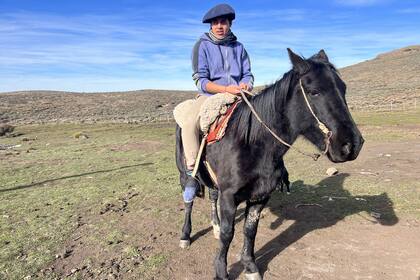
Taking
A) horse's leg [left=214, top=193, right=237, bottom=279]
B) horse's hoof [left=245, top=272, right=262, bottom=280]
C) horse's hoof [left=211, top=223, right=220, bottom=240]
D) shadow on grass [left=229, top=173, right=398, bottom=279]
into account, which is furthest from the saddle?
horse's hoof [left=211, top=223, right=220, bottom=240]

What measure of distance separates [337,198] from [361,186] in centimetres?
114

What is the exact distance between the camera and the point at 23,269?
4.84m

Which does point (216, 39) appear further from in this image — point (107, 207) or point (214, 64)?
point (107, 207)

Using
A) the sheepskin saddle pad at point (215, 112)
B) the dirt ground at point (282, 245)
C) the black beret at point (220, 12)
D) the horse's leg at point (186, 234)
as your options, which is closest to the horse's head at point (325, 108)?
the sheepskin saddle pad at point (215, 112)

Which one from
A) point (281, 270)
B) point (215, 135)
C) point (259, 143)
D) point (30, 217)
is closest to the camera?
point (259, 143)

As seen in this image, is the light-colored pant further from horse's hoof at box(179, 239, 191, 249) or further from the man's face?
horse's hoof at box(179, 239, 191, 249)

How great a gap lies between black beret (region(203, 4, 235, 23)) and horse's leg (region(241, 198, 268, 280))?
2.27 meters

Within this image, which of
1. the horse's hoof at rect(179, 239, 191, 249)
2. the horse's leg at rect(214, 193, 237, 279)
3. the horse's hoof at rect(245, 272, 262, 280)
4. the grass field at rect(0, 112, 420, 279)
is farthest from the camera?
the horse's hoof at rect(179, 239, 191, 249)

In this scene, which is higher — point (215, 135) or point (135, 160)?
point (215, 135)

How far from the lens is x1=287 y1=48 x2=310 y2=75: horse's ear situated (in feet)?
11.2

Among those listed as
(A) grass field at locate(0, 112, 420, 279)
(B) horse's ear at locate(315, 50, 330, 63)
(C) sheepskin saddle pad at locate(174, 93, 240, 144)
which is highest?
(B) horse's ear at locate(315, 50, 330, 63)

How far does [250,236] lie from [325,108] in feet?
6.50

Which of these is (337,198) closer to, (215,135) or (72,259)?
(215,135)

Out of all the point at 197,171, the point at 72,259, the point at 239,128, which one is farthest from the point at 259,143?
the point at 72,259
